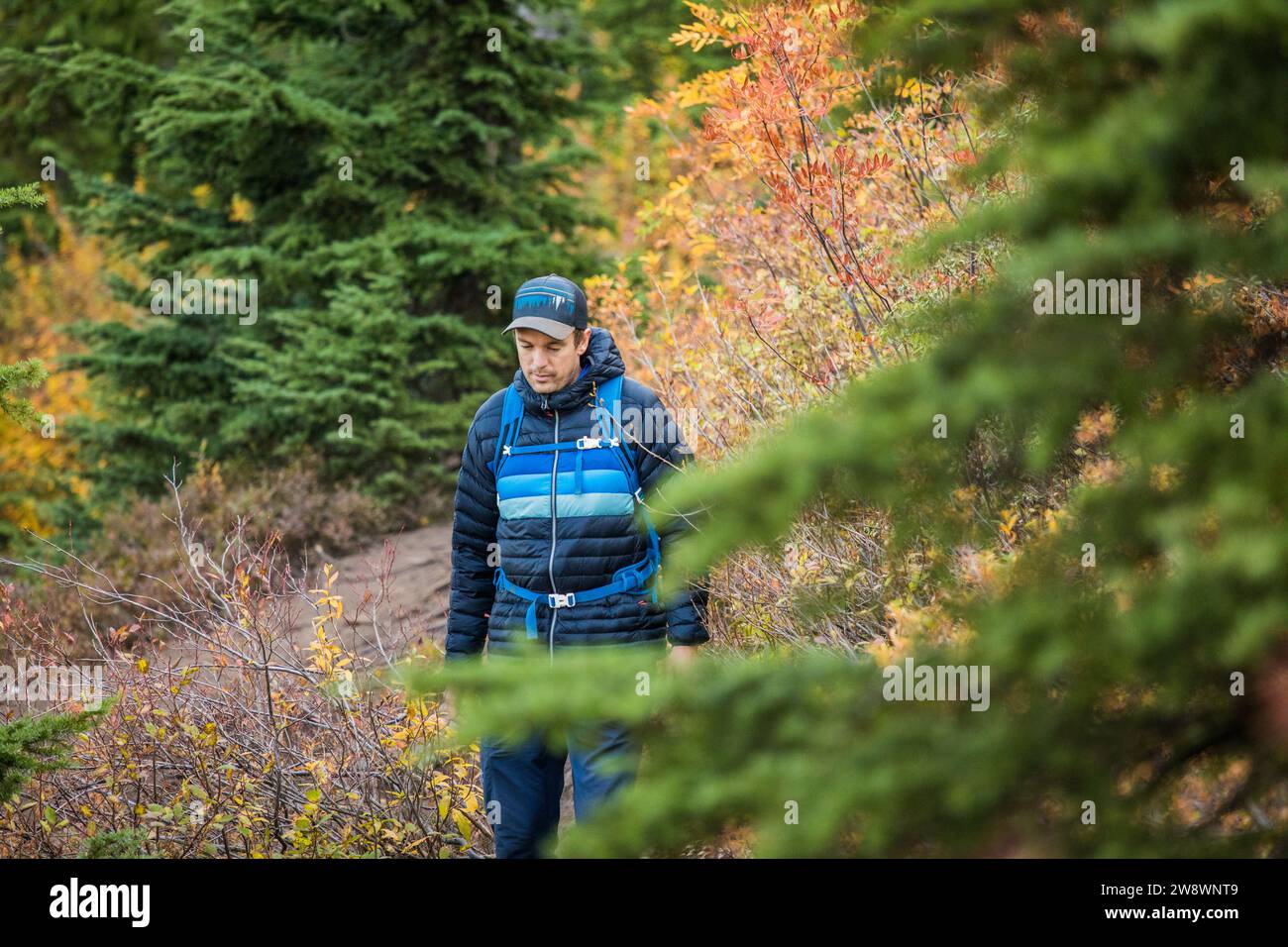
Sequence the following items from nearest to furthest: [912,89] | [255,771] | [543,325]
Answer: [543,325], [255,771], [912,89]

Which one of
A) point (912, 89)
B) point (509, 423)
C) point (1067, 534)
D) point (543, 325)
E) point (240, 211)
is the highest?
point (240, 211)

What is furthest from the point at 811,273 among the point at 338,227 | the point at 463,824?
the point at 338,227

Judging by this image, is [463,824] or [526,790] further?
[463,824]

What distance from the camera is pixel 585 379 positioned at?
13.5 ft

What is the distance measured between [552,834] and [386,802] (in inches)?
42.6

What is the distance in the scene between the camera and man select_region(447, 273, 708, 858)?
4027 mm

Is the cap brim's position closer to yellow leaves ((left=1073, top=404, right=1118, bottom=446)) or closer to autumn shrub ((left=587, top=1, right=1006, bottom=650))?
autumn shrub ((left=587, top=1, right=1006, bottom=650))

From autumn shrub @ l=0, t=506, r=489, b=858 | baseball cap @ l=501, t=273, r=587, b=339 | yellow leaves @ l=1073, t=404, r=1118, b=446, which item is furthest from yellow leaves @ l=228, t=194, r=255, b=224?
yellow leaves @ l=1073, t=404, r=1118, b=446

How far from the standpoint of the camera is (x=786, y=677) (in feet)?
6.86

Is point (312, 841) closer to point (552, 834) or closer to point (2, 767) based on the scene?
point (552, 834)

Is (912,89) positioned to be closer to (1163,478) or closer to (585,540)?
(585,540)

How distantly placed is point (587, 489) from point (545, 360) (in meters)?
0.44
